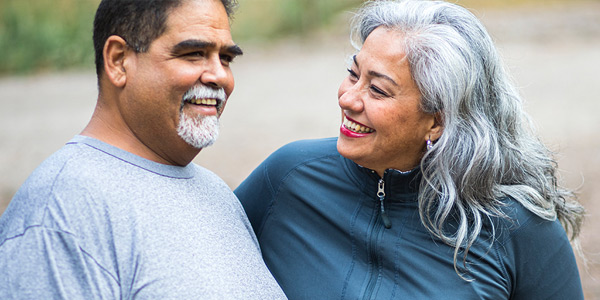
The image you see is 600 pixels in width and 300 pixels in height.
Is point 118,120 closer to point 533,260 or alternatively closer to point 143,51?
point 143,51

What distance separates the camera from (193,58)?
2.20 metres

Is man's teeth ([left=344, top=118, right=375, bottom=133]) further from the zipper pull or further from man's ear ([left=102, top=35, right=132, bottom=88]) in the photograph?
man's ear ([left=102, top=35, right=132, bottom=88])

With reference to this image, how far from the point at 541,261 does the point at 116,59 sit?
1751 millimetres

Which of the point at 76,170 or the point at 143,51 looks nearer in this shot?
the point at 76,170

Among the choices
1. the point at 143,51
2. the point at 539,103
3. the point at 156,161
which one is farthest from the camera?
the point at 539,103

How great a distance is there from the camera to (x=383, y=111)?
2.47 metres

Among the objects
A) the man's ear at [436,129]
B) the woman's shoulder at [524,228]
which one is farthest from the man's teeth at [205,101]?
the woman's shoulder at [524,228]

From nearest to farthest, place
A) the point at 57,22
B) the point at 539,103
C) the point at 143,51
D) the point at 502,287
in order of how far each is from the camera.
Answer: the point at 143,51, the point at 502,287, the point at 539,103, the point at 57,22

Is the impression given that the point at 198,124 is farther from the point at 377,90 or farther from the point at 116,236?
the point at 377,90

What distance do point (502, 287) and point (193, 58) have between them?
1449mm

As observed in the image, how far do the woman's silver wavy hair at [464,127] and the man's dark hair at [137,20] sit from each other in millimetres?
946

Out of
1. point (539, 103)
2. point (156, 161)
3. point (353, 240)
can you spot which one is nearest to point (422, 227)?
point (353, 240)

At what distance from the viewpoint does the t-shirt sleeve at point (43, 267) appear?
1.76m

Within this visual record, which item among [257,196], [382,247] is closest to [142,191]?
[257,196]
